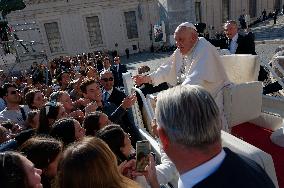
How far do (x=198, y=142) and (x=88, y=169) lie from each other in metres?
0.68

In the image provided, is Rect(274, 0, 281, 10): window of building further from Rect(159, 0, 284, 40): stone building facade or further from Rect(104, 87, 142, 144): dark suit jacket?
Rect(104, 87, 142, 144): dark suit jacket

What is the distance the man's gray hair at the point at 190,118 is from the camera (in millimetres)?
1245

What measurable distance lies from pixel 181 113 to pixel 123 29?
33.2 metres

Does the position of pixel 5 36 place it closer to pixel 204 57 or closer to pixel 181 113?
pixel 204 57

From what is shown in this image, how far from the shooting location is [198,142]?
1262mm

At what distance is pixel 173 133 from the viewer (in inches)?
50.5

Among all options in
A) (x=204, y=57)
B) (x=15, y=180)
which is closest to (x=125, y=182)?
(x=15, y=180)

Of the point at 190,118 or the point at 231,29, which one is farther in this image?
the point at 231,29

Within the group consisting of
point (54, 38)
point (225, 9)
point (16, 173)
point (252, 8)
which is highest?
point (16, 173)

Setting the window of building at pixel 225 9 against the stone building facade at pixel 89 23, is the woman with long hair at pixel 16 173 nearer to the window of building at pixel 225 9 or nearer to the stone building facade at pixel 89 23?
the stone building facade at pixel 89 23

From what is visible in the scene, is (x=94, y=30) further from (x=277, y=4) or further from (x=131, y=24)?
(x=277, y=4)

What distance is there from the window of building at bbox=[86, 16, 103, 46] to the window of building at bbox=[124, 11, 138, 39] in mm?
3037

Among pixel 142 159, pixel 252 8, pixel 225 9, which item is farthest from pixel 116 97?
pixel 252 8

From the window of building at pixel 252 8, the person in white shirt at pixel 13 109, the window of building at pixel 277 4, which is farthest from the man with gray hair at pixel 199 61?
the window of building at pixel 277 4
